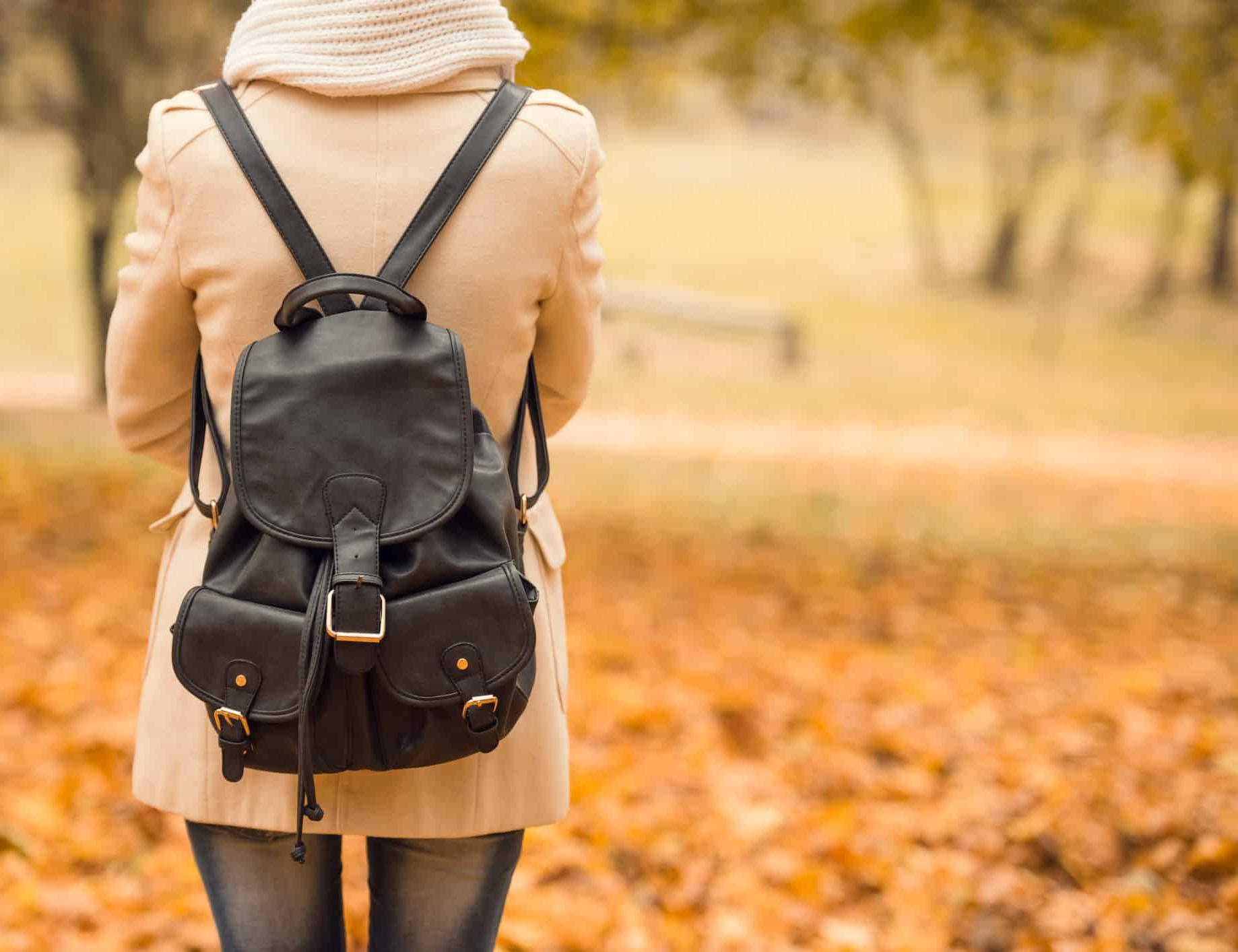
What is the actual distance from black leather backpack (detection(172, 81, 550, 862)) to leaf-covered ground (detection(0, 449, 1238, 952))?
1.56m

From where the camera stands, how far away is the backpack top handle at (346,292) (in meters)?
1.31

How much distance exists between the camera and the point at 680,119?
→ 24.5 meters

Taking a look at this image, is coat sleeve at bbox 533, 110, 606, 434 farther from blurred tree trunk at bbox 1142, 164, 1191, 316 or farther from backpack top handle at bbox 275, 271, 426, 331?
blurred tree trunk at bbox 1142, 164, 1191, 316

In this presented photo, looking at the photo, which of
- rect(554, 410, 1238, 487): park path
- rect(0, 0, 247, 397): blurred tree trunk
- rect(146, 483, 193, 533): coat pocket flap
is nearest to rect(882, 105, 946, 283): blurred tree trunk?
rect(554, 410, 1238, 487): park path

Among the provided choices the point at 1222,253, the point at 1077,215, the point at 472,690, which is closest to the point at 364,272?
the point at 472,690

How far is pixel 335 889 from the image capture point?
62.9 inches

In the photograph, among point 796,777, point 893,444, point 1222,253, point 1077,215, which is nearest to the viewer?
point 796,777

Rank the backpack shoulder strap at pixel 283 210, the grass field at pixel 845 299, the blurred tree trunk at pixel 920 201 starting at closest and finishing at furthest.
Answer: the backpack shoulder strap at pixel 283 210 → the grass field at pixel 845 299 → the blurred tree trunk at pixel 920 201

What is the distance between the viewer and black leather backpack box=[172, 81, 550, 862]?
1296 millimetres

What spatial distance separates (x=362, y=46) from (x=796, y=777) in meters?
2.75

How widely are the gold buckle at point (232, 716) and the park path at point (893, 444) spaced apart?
1140 cm

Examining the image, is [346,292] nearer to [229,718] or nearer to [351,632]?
[351,632]

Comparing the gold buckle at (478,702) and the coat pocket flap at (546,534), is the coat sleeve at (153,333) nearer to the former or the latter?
the coat pocket flap at (546,534)

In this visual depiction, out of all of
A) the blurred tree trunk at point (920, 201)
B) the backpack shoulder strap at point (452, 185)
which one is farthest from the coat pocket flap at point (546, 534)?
the blurred tree trunk at point (920, 201)
